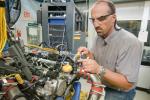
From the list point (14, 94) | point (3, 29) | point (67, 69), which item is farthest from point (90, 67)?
point (3, 29)

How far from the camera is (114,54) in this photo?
1.33 meters

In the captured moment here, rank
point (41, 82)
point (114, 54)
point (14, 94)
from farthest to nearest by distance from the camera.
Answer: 1. point (114, 54)
2. point (41, 82)
3. point (14, 94)

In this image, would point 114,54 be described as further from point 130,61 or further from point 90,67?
point 90,67

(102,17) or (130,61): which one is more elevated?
(102,17)

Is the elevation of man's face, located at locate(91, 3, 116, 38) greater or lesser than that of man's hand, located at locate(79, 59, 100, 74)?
greater

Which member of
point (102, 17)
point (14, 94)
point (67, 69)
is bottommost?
point (14, 94)

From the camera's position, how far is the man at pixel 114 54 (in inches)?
45.8

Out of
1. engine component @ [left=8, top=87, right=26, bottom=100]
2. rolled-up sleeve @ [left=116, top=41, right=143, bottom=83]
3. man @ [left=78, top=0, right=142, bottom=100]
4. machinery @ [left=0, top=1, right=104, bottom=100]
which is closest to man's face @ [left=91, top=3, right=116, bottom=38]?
man @ [left=78, top=0, right=142, bottom=100]

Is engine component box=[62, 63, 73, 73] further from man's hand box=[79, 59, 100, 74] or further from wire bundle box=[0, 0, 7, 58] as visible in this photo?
wire bundle box=[0, 0, 7, 58]

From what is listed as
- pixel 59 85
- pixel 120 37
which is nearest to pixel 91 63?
pixel 59 85

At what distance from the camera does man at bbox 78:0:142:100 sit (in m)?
1.16

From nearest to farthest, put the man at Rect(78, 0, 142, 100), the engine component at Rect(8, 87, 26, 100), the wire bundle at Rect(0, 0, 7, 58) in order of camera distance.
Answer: the engine component at Rect(8, 87, 26, 100) < the man at Rect(78, 0, 142, 100) < the wire bundle at Rect(0, 0, 7, 58)

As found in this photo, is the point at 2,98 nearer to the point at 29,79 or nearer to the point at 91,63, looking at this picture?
the point at 29,79

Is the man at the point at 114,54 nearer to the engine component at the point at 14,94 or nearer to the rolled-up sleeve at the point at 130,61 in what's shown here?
the rolled-up sleeve at the point at 130,61
